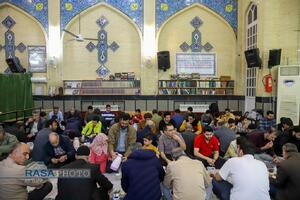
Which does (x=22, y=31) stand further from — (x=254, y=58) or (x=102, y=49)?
(x=254, y=58)

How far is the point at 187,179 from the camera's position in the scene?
10.9 ft

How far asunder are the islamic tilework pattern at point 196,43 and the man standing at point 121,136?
24.6 feet

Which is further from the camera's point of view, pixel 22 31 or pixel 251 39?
pixel 22 31

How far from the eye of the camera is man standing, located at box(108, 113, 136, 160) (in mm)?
5655

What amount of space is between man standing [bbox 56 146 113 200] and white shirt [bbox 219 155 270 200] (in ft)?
4.47

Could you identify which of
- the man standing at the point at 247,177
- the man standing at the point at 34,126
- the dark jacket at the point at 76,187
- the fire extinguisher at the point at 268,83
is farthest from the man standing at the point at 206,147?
the fire extinguisher at the point at 268,83

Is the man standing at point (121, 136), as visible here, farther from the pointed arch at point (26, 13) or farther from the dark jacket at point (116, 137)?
the pointed arch at point (26, 13)

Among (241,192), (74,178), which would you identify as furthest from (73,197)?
(241,192)

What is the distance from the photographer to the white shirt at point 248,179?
10.6 ft

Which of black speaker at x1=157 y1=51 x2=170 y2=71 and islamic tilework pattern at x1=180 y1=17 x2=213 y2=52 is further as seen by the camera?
islamic tilework pattern at x1=180 y1=17 x2=213 y2=52

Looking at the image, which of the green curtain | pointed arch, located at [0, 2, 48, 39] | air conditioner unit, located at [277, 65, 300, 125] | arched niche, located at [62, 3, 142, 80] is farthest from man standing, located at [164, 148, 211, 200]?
pointed arch, located at [0, 2, 48, 39]

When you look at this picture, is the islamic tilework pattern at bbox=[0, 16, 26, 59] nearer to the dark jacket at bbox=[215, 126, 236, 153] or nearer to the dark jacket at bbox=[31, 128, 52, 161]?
the dark jacket at bbox=[31, 128, 52, 161]

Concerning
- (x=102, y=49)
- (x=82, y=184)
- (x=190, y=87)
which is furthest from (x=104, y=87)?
(x=82, y=184)

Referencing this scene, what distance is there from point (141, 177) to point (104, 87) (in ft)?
30.4
